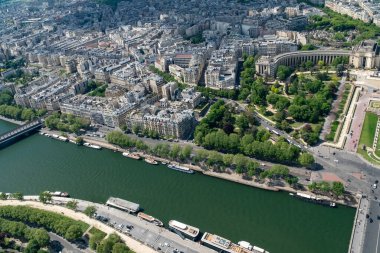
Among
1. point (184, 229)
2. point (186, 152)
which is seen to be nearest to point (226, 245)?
point (184, 229)

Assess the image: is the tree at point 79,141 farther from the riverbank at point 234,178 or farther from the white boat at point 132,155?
the white boat at point 132,155

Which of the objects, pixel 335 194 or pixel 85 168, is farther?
pixel 85 168

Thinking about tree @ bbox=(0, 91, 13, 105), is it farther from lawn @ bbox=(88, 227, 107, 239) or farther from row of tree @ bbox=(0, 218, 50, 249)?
lawn @ bbox=(88, 227, 107, 239)

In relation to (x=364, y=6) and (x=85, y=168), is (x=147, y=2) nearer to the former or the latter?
(x=364, y=6)

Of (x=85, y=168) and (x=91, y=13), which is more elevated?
(x=91, y=13)

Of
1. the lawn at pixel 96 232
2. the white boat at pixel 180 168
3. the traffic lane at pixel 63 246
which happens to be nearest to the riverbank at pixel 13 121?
the white boat at pixel 180 168

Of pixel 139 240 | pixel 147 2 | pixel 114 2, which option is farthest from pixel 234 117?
pixel 114 2
